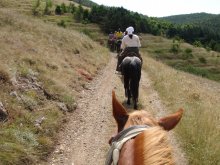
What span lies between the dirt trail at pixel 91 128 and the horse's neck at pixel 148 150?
5.32 meters

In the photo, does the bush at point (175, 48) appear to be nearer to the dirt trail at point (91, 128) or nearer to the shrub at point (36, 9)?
the shrub at point (36, 9)

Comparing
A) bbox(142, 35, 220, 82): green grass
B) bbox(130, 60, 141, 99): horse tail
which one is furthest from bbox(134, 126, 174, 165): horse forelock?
bbox(142, 35, 220, 82): green grass

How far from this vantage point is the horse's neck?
7.27ft

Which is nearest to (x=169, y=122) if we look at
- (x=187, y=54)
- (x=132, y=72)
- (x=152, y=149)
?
(x=152, y=149)

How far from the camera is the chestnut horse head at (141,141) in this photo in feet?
7.39

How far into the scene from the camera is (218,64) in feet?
244

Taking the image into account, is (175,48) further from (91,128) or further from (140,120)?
(140,120)

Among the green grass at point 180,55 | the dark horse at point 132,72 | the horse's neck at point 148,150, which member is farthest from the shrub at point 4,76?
the green grass at point 180,55

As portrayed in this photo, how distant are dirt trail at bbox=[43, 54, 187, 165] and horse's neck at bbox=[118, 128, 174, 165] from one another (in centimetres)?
532

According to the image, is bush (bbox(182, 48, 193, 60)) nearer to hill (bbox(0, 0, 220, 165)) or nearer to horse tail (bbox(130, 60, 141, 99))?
hill (bbox(0, 0, 220, 165))

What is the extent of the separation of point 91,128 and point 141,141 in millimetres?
7576

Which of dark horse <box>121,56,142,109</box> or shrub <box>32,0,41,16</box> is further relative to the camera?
shrub <box>32,0,41,16</box>

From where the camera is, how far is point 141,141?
2.41m

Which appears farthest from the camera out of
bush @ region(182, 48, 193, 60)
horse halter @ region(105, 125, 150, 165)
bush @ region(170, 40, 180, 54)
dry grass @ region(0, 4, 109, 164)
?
bush @ region(170, 40, 180, 54)
